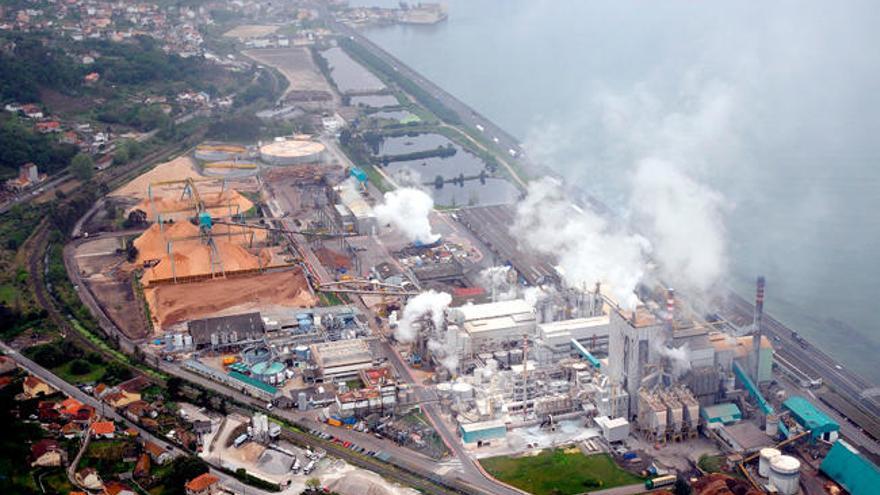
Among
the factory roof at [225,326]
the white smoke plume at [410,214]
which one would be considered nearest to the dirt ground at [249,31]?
the white smoke plume at [410,214]

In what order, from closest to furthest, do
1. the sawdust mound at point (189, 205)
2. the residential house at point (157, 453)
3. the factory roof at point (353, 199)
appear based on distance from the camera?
the residential house at point (157, 453), the factory roof at point (353, 199), the sawdust mound at point (189, 205)

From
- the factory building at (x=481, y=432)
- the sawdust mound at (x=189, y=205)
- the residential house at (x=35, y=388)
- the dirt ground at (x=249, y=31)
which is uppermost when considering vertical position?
the dirt ground at (x=249, y=31)

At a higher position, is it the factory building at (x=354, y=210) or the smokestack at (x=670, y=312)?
the smokestack at (x=670, y=312)

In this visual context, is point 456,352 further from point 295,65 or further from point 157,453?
point 295,65

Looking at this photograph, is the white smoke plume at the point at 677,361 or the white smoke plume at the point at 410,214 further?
the white smoke plume at the point at 410,214

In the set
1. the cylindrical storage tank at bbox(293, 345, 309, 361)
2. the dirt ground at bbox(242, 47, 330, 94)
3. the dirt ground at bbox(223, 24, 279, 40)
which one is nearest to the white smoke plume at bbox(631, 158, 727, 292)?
the cylindrical storage tank at bbox(293, 345, 309, 361)

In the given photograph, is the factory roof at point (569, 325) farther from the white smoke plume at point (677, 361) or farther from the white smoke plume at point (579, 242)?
the white smoke plume at point (677, 361)

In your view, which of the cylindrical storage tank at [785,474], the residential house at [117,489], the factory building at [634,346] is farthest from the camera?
the factory building at [634,346]

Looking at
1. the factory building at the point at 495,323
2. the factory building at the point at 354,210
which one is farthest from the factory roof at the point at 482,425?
the factory building at the point at 354,210
